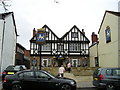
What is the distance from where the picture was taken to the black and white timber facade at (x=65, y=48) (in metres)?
30.0

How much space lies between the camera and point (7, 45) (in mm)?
20531

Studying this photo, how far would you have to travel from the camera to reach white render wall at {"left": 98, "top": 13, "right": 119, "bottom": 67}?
62.0ft

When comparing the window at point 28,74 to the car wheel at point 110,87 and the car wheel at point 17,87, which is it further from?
the car wheel at point 110,87

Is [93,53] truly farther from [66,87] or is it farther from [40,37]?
[66,87]

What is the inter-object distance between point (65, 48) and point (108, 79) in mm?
22401

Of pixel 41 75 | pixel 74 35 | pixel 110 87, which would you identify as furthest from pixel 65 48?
pixel 110 87

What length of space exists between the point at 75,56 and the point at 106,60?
9.11 m

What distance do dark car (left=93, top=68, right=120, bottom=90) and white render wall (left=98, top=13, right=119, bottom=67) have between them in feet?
33.6

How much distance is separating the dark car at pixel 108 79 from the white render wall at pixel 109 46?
10.2 m

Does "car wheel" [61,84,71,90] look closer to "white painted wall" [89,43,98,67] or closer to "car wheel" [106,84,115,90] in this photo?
"car wheel" [106,84,115,90]

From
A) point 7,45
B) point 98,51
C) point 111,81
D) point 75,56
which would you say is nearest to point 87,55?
point 75,56

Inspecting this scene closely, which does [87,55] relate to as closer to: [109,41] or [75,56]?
[75,56]

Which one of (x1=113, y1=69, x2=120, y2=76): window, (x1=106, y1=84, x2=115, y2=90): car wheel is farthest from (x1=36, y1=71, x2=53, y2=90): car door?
(x1=113, y1=69, x2=120, y2=76): window

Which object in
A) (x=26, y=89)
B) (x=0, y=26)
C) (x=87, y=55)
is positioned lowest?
(x=26, y=89)
